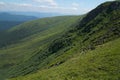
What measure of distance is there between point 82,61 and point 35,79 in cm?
1502

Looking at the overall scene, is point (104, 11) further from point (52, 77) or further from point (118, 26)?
point (52, 77)

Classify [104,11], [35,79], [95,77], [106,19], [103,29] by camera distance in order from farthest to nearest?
[104,11]
[106,19]
[103,29]
[35,79]
[95,77]

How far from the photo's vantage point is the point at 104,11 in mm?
163000

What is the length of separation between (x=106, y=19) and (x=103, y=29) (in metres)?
16.5

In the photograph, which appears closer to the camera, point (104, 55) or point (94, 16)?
point (104, 55)

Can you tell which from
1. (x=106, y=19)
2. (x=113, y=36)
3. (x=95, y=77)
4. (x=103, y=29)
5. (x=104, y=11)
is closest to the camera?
(x=95, y=77)

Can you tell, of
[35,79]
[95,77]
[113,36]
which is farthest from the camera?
[113,36]

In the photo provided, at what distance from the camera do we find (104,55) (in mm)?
76562

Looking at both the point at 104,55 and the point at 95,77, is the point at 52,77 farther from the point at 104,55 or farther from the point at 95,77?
the point at 104,55

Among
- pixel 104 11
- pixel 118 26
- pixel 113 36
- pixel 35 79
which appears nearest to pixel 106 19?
pixel 104 11

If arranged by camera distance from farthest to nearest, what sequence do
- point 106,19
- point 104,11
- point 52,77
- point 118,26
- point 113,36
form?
point 104,11 → point 106,19 → point 118,26 → point 113,36 → point 52,77

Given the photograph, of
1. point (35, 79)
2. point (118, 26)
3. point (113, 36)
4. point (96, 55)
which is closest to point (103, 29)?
point (118, 26)

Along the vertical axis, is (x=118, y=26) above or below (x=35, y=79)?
above

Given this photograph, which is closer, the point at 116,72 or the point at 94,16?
the point at 116,72
